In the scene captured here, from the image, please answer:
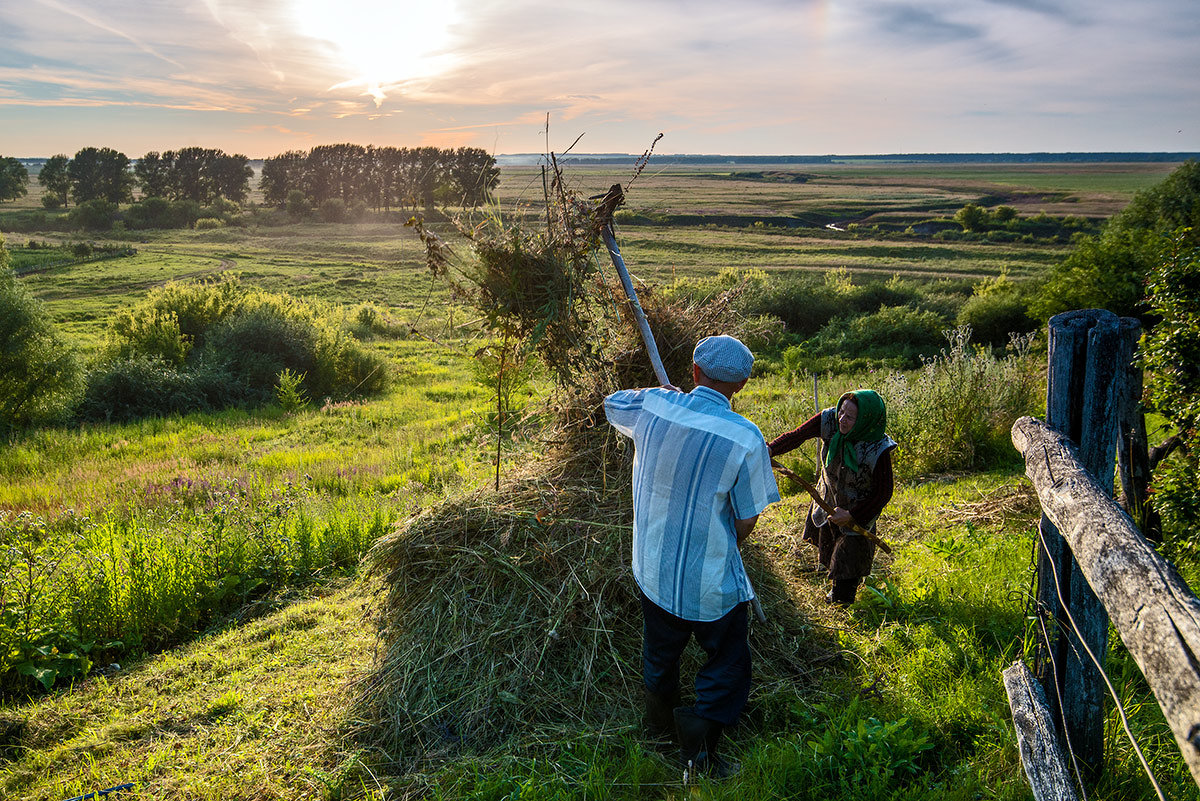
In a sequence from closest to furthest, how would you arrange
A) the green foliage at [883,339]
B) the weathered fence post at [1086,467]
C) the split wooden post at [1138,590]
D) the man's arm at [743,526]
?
the split wooden post at [1138,590]
the weathered fence post at [1086,467]
the man's arm at [743,526]
the green foliage at [883,339]

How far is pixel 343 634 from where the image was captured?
17.7ft

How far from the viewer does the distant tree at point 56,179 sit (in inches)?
3647

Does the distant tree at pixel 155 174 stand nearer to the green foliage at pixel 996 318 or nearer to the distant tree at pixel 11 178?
the distant tree at pixel 11 178

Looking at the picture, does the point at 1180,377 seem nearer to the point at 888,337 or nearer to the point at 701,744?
the point at 701,744

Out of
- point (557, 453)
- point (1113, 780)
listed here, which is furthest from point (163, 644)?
point (1113, 780)

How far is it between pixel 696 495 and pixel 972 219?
3251 inches

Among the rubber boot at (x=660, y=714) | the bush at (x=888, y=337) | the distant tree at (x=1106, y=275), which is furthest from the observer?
the bush at (x=888, y=337)

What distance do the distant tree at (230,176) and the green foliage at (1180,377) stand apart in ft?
399

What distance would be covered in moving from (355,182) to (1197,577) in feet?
380

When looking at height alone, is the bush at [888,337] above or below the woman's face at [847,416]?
below

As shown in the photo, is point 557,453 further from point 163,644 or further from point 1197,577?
point 1197,577

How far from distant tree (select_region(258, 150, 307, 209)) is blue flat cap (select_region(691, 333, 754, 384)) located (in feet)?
373

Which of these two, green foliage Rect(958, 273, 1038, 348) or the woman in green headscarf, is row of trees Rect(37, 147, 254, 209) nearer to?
green foliage Rect(958, 273, 1038, 348)

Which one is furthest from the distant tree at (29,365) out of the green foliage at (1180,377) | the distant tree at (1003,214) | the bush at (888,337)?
the distant tree at (1003,214)
